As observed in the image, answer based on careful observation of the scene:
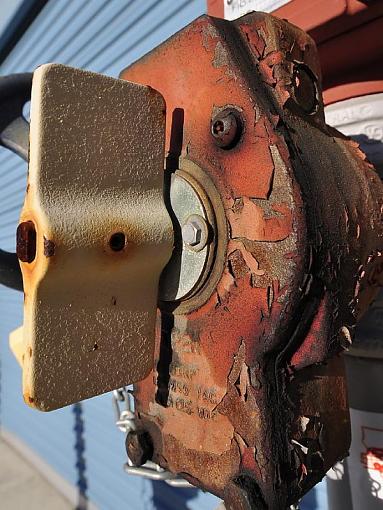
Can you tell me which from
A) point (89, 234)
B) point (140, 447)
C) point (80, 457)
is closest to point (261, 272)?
point (89, 234)

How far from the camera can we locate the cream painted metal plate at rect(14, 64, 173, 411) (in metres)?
0.45

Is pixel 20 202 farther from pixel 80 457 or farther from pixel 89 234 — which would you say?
pixel 89 234

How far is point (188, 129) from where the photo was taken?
553 millimetres

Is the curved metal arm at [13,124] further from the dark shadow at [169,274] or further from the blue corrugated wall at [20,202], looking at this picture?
the blue corrugated wall at [20,202]

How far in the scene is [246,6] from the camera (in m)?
0.84

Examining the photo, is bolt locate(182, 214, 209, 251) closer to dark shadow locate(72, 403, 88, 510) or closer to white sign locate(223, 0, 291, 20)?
white sign locate(223, 0, 291, 20)

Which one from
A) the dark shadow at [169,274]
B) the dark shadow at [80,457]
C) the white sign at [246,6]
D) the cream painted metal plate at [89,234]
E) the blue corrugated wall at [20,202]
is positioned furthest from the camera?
the dark shadow at [80,457]

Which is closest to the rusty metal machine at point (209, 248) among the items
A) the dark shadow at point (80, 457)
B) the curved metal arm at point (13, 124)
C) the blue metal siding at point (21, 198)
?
the curved metal arm at point (13, 124)

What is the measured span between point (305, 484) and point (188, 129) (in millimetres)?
410

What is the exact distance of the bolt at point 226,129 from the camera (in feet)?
1.61

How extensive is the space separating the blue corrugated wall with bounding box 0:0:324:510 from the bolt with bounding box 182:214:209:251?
4.03ft

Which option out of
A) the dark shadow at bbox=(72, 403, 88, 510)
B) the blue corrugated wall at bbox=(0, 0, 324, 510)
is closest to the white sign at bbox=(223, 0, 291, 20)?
the blue corrugated wall at bbox=(0, 0, 324, 510)

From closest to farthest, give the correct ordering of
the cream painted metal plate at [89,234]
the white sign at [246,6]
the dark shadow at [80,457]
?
the cream painted metal plate at [89,234]
the white sign at [246,6]
the dark shadow at [80,457]

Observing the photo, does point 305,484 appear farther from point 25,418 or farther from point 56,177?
point 25,418
